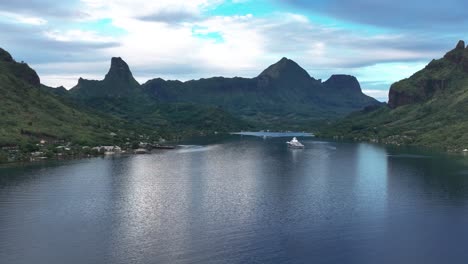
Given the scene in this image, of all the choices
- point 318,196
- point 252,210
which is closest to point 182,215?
point 252,210

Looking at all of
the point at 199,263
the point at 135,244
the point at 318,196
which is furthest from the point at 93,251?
the point at 318,196

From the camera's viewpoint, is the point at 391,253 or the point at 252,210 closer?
the point at 391,253

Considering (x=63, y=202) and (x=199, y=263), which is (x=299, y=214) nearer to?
(x=199, y=263)

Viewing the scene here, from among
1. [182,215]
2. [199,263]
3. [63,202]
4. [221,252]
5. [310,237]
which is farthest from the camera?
[63,202]

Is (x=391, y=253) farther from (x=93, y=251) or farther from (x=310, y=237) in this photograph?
(x=93, y=251)

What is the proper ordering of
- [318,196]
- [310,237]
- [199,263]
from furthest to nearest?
1. [318,196]
2. [310,237]
3. [199,263]

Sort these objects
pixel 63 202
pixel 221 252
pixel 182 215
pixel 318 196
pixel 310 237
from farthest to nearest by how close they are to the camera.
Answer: pixel 318 196, pixel 63 202, pixel 182 215, pixel 310 237, pixel 221 252
